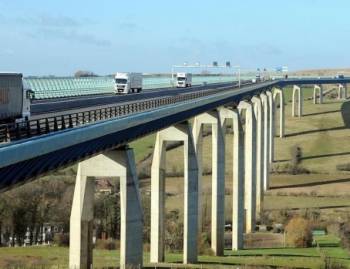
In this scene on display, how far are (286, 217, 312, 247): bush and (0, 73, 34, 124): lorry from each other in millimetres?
39413

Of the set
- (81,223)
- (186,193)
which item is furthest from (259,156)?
(81,223)

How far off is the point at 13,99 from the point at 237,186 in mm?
43317

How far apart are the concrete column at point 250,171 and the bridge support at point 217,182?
14534 millimetres

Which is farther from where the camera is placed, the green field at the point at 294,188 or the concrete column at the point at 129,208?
the green field at the point at 294,188

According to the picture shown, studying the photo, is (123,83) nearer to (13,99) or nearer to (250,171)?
(250,171)

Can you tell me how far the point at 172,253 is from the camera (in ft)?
216

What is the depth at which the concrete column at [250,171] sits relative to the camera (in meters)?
83.9

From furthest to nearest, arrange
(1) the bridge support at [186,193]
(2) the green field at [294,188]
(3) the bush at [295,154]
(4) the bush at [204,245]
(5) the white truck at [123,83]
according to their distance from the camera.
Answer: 1. (3) the bush at [295,154]
2. (5) the white truck at [123,83]
3. (4) the bush at [204,245]
4. (2) the green field at [294,188]
5. (1) the bridge support at [186,193]

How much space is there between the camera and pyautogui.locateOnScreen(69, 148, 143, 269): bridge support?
40250 millimetres

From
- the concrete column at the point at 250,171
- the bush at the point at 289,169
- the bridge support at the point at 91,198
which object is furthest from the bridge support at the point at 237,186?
the bush at the point at 289,169

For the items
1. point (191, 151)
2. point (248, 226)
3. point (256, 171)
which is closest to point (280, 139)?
point (256, 171)

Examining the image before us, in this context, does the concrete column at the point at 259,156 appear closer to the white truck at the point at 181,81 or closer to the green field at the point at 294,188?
the green field at the point at 294,188

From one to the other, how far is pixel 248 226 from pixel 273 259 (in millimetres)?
24945

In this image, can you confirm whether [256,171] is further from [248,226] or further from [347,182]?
[347,182]
